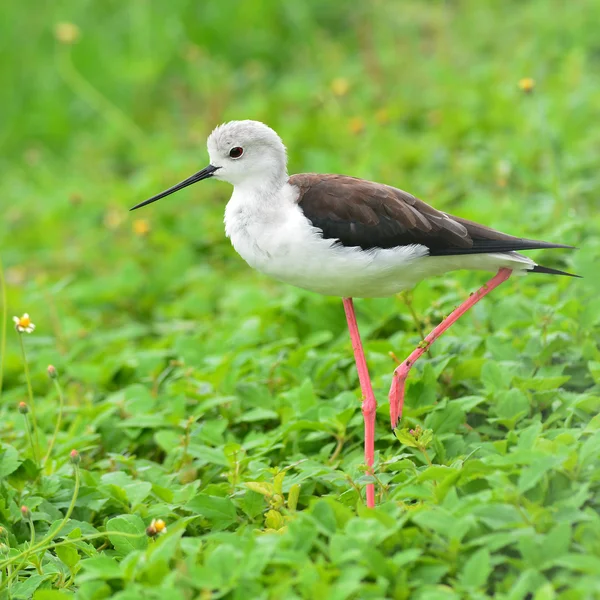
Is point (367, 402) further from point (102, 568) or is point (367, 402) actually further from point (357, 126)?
point (357, 126)

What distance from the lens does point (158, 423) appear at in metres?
4.32

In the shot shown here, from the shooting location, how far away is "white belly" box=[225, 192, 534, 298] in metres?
3.71

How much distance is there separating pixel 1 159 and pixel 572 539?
7.90 metres

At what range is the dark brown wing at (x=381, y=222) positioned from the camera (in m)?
3.77

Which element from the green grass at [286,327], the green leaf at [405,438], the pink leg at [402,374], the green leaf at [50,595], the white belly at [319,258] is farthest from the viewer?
the pink leg at [402,374]

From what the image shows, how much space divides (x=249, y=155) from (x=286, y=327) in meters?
1.39

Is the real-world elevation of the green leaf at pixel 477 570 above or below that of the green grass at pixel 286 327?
below

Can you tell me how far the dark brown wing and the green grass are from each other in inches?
17.8

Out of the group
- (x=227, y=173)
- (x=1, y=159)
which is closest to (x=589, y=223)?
(x=227, y=173)

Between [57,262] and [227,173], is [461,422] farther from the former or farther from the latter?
[57,262]

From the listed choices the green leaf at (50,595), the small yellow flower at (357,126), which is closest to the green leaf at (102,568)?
the green leaf at (50,595)

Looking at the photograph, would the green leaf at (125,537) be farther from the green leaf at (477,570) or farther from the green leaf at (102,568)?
the green leaf at (477,570)

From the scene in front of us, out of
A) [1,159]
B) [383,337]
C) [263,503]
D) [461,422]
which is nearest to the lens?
[263,503]

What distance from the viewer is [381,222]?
3.83m
